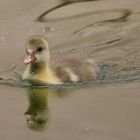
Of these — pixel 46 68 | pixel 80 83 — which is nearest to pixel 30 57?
pixel 46 68

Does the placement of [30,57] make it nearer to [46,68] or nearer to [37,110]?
[46,68]

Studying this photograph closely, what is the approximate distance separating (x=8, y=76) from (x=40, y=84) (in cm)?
42

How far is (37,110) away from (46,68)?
2.14ft

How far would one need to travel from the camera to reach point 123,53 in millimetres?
6457

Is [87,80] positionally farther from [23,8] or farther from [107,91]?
[23,8]

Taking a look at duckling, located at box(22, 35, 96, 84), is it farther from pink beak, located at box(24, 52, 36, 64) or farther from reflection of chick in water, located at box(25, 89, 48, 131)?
reflection of chick in water, located at box(25, 89, 48, 131)

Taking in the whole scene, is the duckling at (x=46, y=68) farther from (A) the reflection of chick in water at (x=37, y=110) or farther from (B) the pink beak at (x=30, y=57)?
(A) the reflection of chick in water at (x=37, y=110)

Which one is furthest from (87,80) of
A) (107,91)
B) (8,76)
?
(8,76)

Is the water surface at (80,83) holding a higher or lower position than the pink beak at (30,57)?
lower

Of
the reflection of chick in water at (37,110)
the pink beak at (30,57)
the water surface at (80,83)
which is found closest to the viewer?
the water surface at (80,83)

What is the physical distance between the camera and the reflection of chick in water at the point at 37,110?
477 centimetres

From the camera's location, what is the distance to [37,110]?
16.7 ft

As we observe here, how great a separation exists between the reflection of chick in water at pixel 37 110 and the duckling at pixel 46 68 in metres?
0.17

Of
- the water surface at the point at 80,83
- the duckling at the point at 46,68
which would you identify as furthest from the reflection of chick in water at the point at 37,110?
the duckling at the point at 46,68
